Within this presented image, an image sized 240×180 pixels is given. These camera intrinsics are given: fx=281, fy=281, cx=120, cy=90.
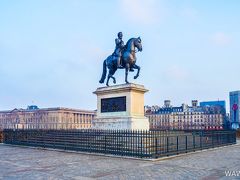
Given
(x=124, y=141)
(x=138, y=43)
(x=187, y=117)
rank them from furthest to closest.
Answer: (x=187, y=117) → (x=138, y=43) → (x=124, y=141)

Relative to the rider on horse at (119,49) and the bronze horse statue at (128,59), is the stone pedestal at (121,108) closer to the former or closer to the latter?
the bronze horse statue at (128,59)

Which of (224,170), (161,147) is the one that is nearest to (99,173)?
(224,170)

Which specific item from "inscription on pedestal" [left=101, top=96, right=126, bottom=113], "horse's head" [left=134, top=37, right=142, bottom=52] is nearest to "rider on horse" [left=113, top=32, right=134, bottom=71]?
"horse's head" [left=134, top=37, right=142, bottom=52]

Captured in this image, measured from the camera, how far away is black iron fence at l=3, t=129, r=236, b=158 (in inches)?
611

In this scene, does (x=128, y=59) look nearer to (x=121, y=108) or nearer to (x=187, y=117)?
(x=121, y=108)

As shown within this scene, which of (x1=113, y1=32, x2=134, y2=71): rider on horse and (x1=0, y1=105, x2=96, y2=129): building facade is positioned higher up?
(x1=113, y1=32, x2=134, y2=71): rider on horse

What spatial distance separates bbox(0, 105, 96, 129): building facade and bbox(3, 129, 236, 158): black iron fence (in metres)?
122

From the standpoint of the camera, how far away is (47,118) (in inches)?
6112

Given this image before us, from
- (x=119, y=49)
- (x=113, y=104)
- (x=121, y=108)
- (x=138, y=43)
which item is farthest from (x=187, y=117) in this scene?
(x=121, y=108)

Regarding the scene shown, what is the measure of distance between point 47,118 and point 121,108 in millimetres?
139958

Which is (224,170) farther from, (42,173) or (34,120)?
(34,120)

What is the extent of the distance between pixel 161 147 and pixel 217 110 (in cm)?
15232

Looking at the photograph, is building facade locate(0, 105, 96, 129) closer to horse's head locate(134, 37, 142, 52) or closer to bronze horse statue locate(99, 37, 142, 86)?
bronze horse statue locate(99, 37, 142, 86)

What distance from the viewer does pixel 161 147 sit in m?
16.0
